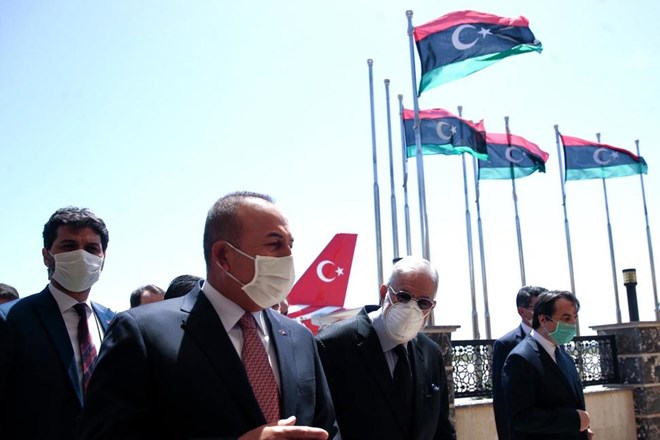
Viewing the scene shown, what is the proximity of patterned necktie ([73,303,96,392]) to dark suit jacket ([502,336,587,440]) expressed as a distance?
2435 mm

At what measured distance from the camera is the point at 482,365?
29.9ft

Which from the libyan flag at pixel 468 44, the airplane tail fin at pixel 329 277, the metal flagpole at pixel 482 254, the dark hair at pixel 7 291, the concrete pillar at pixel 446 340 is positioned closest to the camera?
the dark hair at pixel 7 291

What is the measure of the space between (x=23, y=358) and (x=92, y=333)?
1.34 feet

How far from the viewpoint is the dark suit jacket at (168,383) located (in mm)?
1639

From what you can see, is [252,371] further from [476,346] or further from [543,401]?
[476,346]

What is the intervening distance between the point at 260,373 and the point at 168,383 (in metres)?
0.28

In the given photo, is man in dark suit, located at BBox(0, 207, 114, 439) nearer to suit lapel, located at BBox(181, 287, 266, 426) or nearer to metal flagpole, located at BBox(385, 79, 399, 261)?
suit lapel, located at BBox(181, 287, 266, 426)

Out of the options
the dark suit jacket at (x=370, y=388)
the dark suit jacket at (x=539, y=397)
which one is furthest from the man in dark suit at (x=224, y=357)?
the dark suit jacket at (x=539, y=397)

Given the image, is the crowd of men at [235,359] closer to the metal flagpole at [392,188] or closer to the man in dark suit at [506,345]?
the man in dark suit at [506,345]

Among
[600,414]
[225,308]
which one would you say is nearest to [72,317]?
[225,308]

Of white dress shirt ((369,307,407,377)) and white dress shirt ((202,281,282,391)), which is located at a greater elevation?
white dress shirt ((202,281,282,391))

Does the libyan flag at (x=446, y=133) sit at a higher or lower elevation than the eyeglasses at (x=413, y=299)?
higher

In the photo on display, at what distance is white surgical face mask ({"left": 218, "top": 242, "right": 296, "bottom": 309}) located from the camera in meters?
1.95

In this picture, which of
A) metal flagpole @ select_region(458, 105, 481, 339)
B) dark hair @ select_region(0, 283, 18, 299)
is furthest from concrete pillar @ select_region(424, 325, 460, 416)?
metal flagpole @ select_region(458, 105, 481, 339)
